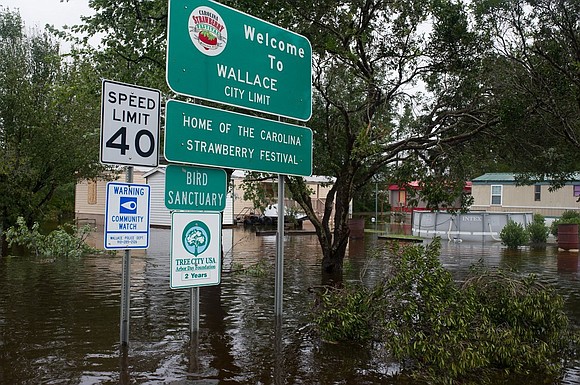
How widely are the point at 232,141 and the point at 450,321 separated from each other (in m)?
3.12

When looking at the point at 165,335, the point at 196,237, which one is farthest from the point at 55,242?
the point at 196,237

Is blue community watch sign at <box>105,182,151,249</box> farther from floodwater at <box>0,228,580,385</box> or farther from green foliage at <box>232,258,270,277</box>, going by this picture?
green foliage at <box>232,258,270,277</box>

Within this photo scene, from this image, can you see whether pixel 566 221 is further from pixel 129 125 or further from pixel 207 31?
pixel 129 125

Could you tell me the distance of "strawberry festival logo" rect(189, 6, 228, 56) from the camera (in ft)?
22.1

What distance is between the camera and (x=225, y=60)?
7121 millimetres

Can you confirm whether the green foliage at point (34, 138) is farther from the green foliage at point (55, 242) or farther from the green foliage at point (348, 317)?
the green foliage at point (348, 317)

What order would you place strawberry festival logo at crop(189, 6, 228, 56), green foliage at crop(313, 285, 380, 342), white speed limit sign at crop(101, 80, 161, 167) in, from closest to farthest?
white speed limit sign at crop(101, 80, 161, 167), strawberry festival logo at crop(189, 6, 228, 56), green foliage at crop(313, 285, 380, 342)

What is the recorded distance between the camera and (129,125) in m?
6.34

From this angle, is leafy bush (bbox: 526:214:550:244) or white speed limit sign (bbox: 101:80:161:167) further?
leafy bush (bbox: 526:214:550:244)

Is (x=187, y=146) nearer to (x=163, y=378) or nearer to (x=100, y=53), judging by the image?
(x=163, y=378)

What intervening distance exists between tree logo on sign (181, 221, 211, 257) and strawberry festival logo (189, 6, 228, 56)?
1953 millimetres

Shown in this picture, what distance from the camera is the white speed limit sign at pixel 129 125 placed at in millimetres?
6133

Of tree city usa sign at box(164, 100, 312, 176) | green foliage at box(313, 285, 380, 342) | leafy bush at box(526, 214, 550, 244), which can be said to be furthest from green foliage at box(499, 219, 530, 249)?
green foliage at box(313, 285, 380, 342)

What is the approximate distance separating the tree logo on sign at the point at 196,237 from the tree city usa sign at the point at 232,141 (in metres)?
0.70
